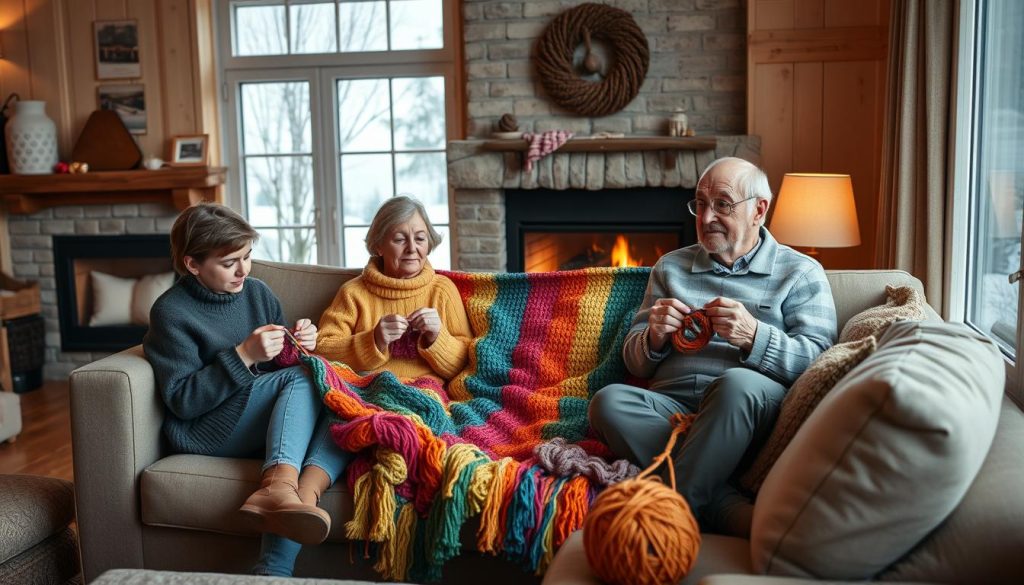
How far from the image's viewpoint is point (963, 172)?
9.43 feet

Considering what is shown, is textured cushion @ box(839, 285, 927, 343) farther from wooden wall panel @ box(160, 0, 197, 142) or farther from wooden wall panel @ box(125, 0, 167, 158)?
wooden wall panel @ box(125, 0, 167, 158)

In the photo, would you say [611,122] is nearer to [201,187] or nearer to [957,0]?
[957,0]

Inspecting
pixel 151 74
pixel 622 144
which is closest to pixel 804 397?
pixel 622 144

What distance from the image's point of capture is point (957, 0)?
2871 millimetres

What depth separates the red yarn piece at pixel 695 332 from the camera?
7.05 feet

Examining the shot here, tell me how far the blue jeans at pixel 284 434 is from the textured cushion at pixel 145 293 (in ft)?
8.94

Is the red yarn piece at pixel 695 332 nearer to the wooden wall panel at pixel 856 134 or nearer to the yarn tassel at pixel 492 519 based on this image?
the yarn tassel at pixel 492 519

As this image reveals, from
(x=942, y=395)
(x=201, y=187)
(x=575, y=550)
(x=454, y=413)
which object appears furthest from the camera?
(x=201, y=187)

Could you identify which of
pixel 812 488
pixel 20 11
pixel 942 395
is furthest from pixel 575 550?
pixel 20 11

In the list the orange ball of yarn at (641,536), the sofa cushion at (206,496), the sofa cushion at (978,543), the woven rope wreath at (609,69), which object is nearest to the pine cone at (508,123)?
the woven rope wreath at (609,69)

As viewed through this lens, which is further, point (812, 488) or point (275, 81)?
point (275, 81)

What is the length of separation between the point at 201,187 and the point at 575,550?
3.61m

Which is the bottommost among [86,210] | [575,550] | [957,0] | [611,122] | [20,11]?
[575,550]

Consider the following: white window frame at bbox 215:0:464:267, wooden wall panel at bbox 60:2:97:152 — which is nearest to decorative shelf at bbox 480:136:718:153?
white window frame at bbox 215:0:464:267
